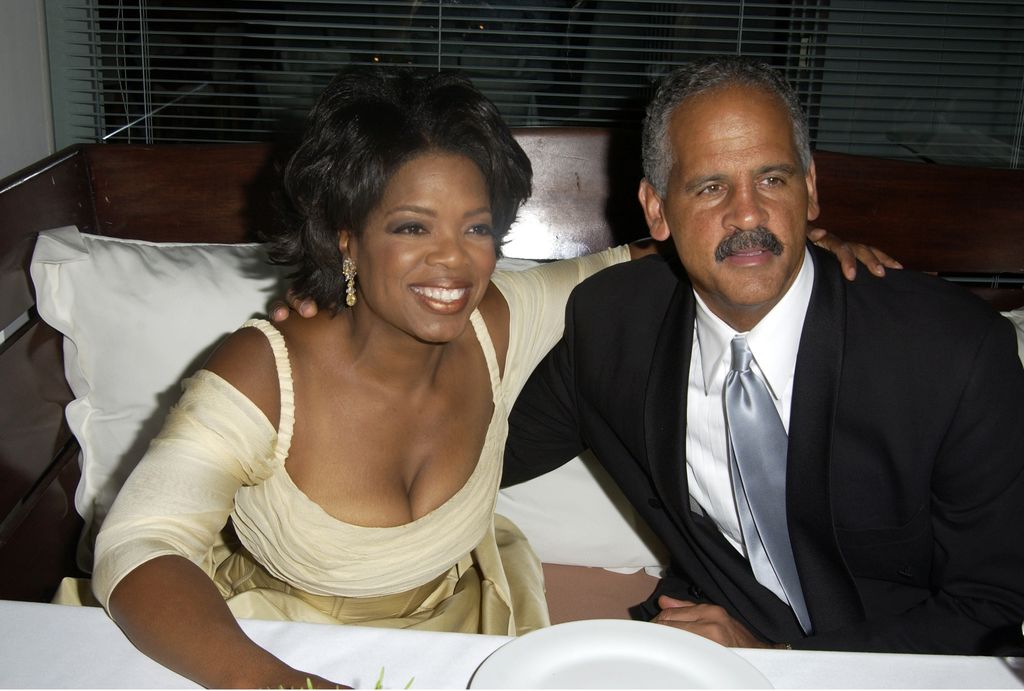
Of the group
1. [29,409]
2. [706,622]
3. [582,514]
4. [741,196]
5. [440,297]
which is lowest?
[582,514]

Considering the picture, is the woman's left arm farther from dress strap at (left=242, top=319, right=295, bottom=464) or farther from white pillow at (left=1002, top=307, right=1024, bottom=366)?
dress strap at (left=242, top=319, right=295, bottom=464)

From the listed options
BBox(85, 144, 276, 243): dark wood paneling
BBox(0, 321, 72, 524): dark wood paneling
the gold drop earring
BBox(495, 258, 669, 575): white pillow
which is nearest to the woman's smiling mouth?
the gold drop earring

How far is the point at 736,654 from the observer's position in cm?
106

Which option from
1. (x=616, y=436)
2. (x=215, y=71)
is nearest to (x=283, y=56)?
(x=215, y=71)

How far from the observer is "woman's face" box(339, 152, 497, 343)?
144cm

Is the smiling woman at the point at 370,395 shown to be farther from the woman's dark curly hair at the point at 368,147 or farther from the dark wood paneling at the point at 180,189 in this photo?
the dark wood paneling at the point at 180,189

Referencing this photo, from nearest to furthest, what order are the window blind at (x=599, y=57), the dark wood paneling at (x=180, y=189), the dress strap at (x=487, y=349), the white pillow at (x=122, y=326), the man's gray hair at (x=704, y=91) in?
the man's gray hair at (x=704, y=91), the dress strap at (x=487, y=349), the white pillow at (x=122, y=326), the dark wood paneling at (x=180, y=189), the window blind at (x=599, y=57)

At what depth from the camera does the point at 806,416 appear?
4.73 feet

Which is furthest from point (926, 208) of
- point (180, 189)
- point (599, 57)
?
point (180, 189)

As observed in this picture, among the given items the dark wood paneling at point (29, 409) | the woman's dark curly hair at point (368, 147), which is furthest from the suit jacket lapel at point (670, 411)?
the dark wood paneling at point (29, 409)

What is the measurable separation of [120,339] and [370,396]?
77 centimetres

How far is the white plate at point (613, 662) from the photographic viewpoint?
1.02 m

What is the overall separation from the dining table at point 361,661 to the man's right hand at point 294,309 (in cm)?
57

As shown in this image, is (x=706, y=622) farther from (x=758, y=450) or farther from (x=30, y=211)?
(x=30, y=211)
